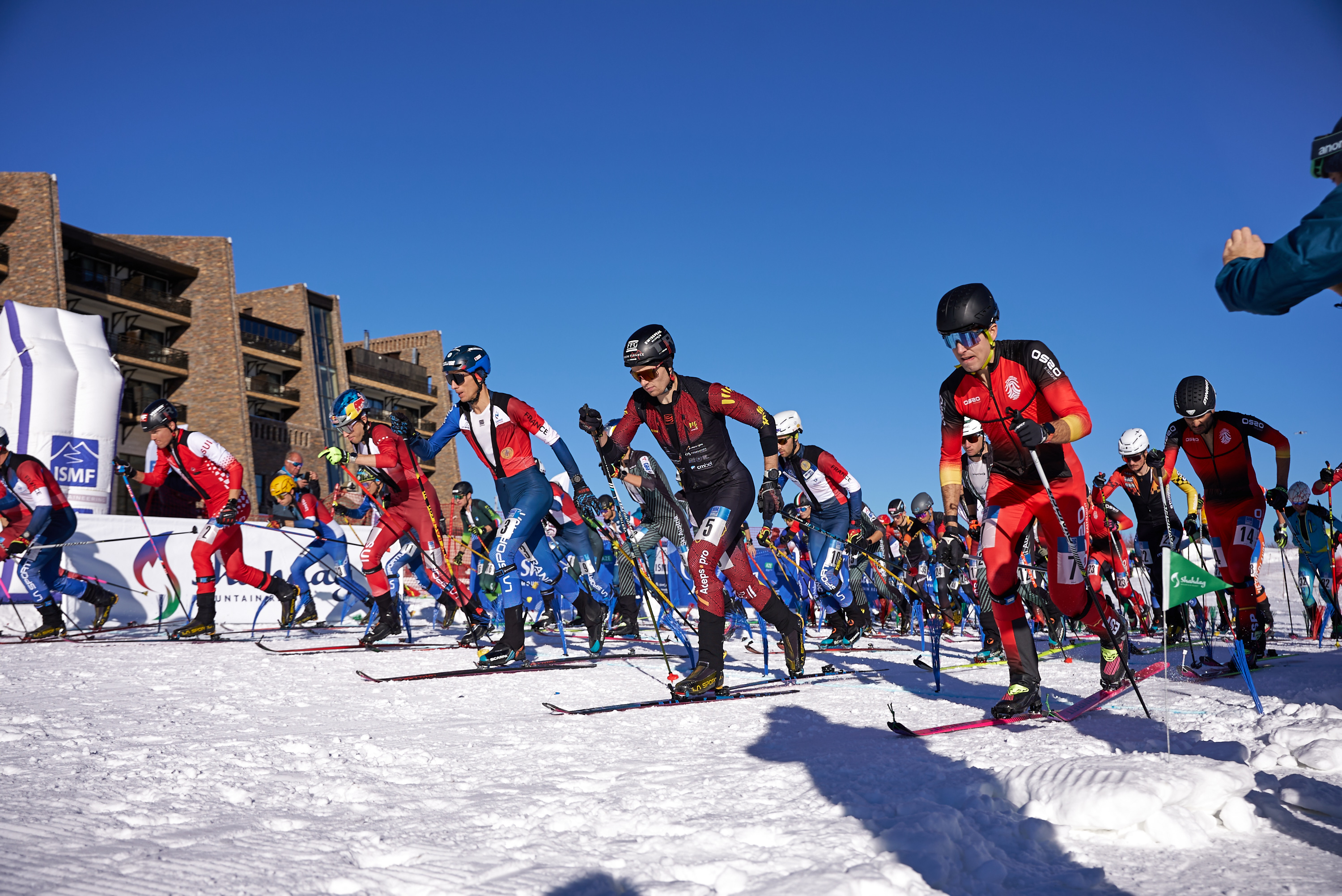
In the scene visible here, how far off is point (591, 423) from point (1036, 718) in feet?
13.7

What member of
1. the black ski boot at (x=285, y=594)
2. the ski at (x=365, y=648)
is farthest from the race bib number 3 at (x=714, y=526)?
the black ski boot at (x=285, y=594)

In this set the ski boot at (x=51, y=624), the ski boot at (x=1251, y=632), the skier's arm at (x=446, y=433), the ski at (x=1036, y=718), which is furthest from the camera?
the ski boot at (x=51, y=624)

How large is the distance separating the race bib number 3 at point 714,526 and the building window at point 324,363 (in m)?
45.2

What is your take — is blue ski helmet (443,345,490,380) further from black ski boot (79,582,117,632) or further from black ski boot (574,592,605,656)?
black ski boot (79,582,117,632)

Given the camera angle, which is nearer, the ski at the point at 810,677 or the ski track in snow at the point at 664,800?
the ski track in snow at the point at 664,800

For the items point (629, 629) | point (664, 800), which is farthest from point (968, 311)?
point (629, 629)

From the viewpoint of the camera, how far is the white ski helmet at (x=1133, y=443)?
35.1 ft

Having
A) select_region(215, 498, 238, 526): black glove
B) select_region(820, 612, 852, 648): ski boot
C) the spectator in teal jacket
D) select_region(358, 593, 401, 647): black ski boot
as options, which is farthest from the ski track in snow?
select_region(820, 612, 852, 648): ski boot

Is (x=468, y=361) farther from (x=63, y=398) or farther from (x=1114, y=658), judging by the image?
(x=63, y=398)

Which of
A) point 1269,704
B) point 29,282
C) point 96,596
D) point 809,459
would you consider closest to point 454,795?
point 1269,704

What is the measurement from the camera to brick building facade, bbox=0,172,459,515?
111 ft

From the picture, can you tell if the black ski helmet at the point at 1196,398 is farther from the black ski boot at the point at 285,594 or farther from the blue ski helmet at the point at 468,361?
the black ski boot at the point at 285,594

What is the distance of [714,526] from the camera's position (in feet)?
19.6

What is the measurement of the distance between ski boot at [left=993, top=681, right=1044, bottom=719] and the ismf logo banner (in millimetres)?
19365
